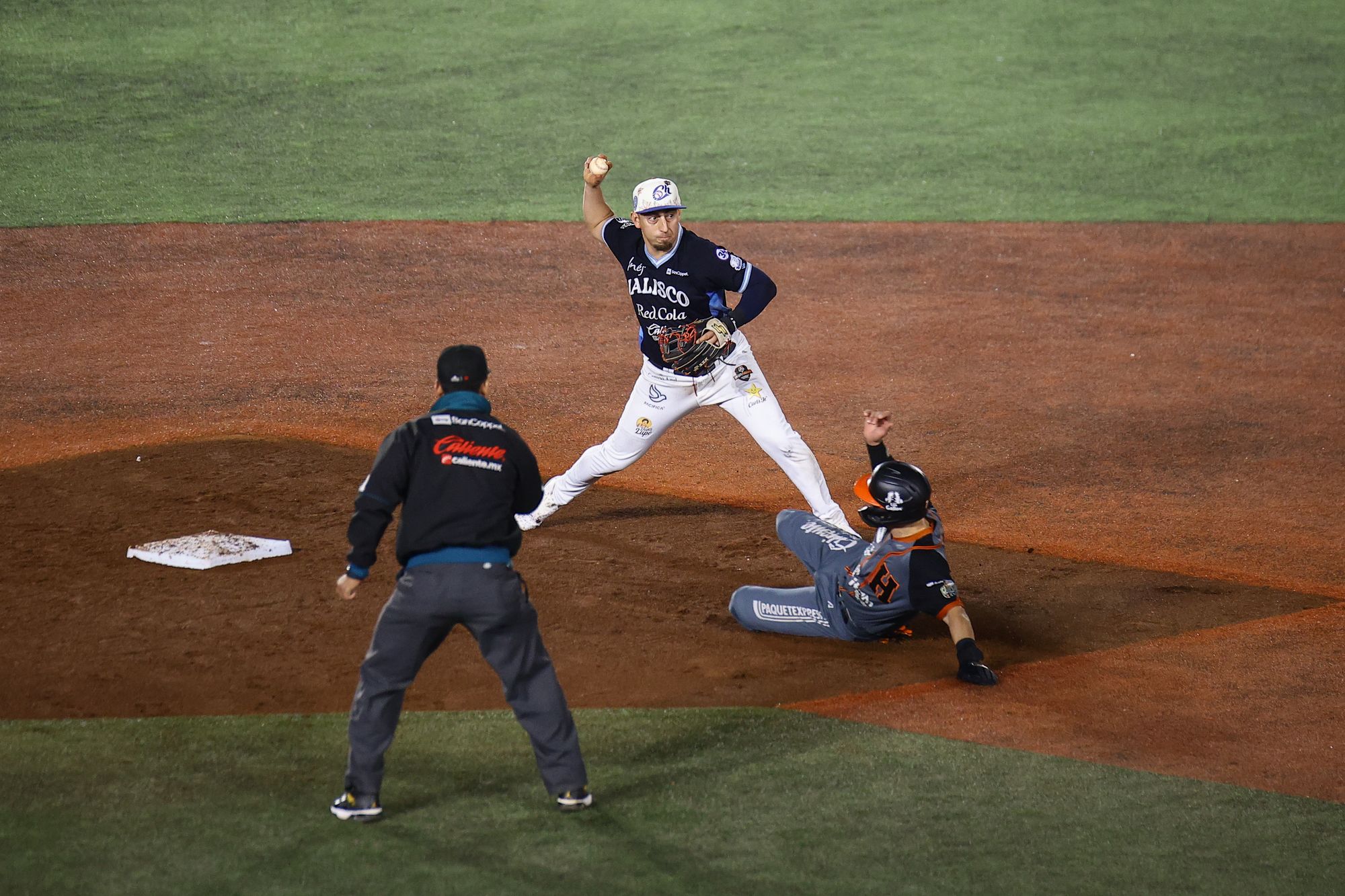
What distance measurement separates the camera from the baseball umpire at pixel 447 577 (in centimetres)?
498

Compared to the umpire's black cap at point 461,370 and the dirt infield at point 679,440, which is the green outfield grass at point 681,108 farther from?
the umpire's black cap at point 461,370

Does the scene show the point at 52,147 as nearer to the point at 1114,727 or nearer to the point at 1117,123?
the point at 1117,123

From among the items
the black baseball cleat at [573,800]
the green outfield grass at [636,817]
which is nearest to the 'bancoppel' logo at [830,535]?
the green outfield grass at [636,817]

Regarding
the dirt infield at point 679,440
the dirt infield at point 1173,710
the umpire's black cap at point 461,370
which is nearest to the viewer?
the umpire's black cap at point 461,370

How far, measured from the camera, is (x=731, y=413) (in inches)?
313

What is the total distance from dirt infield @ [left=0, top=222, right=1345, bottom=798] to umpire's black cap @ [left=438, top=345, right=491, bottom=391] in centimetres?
174

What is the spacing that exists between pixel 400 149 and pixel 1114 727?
557 inches

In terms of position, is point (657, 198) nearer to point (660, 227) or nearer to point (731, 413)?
point (660, 227)

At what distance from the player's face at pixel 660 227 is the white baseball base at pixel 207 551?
2631mm

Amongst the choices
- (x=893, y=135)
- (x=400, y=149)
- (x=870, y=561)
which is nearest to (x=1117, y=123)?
(x=893, y=135)

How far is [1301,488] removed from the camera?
9.50m

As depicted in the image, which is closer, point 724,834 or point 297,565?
point 724,834

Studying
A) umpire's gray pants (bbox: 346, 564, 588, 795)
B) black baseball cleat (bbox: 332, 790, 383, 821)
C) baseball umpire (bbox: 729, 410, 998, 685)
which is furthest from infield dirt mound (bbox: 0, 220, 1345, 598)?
black baseball cleat (bbox: 332, 790, 383, 821)

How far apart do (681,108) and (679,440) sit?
34.4ft
